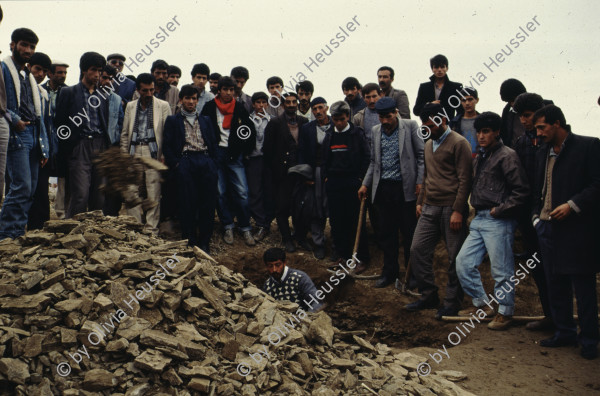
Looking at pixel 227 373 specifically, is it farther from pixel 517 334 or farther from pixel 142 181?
pixel 517 334

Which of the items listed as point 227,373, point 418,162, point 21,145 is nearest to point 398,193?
point 418,162

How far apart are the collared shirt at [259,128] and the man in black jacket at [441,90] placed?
2622mm

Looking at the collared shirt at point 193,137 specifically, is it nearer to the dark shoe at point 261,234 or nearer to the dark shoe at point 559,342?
the dark shoe at point 261,234

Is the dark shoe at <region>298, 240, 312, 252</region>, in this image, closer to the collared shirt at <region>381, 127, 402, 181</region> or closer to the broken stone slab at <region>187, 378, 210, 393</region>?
the collared shirt at <region>381, 127, 402, 181</region>

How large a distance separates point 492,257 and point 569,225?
0.99 metres

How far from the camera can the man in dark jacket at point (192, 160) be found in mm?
7156

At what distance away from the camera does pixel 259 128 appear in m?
8.41

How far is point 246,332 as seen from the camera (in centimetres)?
451

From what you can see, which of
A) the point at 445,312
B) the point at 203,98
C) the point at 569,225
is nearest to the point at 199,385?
the point at 445,312

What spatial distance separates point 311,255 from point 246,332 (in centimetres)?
385

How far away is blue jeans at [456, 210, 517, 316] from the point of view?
5.54 meters

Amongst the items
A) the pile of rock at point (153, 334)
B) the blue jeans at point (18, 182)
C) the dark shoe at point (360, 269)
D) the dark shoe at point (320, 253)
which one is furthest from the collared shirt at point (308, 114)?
the blue jeans at point (18, 182)

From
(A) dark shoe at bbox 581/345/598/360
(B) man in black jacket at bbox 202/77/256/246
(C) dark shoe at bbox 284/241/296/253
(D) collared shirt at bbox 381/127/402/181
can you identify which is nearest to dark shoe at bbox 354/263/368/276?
(C) dark shoe at bbox 284/241/296/253

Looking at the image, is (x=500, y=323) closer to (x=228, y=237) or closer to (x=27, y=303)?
(x=228, y=237)
